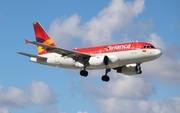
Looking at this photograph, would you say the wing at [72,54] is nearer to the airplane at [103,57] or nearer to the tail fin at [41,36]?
the airplane at [103,57]

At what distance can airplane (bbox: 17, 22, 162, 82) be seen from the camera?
88188 millimetres

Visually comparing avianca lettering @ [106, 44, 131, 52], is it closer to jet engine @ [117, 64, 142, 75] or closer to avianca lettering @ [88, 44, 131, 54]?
avianca lettering @ [88, 44, 131, 54]

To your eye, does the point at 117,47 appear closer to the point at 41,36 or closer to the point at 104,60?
the point at 104,60

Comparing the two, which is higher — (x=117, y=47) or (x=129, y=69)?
(x=117, y=47)

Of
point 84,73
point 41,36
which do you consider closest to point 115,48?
point 84,73

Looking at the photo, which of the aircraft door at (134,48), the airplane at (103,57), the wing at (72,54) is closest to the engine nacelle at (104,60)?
the airplane at (103,57)

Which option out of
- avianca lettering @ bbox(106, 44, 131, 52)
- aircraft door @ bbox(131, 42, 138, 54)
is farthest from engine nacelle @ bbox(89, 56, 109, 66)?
aircraft door @ bbox(131, 42, 138, 54)

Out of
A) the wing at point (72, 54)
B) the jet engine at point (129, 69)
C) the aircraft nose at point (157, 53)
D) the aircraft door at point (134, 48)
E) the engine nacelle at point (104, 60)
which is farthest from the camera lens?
the jet engine at point (129, 69)

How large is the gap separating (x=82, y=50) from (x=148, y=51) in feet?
43.2

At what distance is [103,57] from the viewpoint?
8994 centimetres

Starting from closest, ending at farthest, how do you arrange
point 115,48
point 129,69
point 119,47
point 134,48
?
point 134,48
point 119,47
point 115,48
point 129,69

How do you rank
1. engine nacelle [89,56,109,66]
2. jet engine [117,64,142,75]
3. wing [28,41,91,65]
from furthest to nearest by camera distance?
→ jet engine [117,64,142,75] < wing [28,41,91,65] < engine nacelle [89,56,109,66]

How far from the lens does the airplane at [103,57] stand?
3472 inches

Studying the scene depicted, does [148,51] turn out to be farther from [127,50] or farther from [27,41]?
[27,41]
